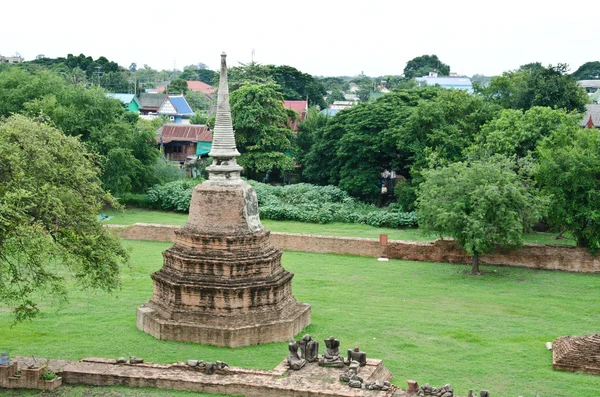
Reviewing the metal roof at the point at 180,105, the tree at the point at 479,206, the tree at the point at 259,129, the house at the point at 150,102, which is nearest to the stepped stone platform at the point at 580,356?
the tree at the point at 479,206

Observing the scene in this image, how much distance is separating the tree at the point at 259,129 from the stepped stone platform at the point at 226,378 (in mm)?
29219

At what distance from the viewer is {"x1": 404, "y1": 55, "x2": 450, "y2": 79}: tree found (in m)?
131

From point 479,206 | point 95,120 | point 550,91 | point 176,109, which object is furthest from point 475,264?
point 176,109

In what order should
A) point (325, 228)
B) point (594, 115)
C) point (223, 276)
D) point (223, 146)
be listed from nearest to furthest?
1. point (223, 276)
2. point (223, 146)
3. point (325, 228)
4. point (594, 115)

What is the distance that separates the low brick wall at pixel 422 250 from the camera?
3169 cm

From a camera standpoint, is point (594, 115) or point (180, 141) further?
point (594, 115)

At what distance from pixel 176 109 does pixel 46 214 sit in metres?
70.0

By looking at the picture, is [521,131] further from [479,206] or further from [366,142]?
[366,142]

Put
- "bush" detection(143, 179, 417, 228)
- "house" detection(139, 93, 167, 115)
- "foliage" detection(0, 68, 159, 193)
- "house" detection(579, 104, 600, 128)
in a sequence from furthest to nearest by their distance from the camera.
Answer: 1. "house" detection(139, 93, 167, 115)
2. "house" detection(579, 104, 600, 128)
3. "foliage" detection(0, 68, 159, 193)
4. "bush" detection(143, 179, 417, 228)

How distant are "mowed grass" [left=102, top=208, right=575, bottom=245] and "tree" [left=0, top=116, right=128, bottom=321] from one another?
54.7 ft

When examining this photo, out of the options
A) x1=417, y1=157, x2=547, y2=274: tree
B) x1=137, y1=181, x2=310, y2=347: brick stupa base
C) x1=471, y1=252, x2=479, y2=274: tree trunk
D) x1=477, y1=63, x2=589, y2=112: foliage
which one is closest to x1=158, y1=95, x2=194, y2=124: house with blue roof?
x1=477, y1=63, x2=589, y2=112: foliage

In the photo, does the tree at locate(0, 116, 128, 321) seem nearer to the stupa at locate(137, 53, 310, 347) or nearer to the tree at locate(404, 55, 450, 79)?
the stupa at locate(137, 53, 310, 347)

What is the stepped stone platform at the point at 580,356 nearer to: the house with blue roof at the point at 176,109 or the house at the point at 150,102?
the house with blue roof at the point at 176,109

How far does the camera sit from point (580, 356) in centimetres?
1992
